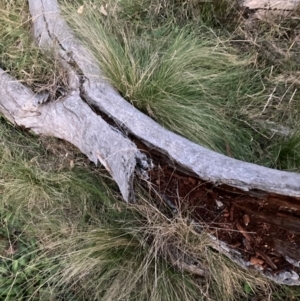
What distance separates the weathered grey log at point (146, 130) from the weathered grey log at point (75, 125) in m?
0.07

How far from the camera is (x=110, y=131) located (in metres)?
1.91

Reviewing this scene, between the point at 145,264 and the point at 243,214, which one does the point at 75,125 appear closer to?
the point at 145,264

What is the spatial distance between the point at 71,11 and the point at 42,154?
0.78 metres

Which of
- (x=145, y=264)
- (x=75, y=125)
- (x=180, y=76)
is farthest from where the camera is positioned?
(x=180, y=76)

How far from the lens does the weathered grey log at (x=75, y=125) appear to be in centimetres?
183

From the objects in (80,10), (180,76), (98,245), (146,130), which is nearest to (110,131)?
(146,130)

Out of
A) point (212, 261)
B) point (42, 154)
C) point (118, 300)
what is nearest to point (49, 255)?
point (118, 300)

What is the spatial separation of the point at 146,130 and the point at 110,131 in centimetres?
16

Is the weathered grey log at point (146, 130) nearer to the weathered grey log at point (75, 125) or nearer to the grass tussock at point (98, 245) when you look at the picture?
the weathered grey log at point (75, 125)

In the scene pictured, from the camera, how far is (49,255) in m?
2.00

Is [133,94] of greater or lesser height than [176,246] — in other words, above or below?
above

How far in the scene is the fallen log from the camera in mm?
1622

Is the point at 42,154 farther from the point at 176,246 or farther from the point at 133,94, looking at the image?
the point at 176,246

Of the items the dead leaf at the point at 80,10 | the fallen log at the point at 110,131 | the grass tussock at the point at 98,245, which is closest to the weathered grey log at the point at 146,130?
the fallen log at the point at 110,131
